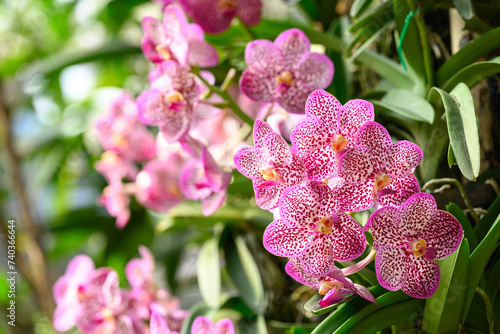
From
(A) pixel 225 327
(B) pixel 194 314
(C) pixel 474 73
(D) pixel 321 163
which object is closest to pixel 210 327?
(A) pixel 225 327

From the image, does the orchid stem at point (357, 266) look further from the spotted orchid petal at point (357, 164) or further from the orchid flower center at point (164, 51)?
the orchid flower center at point (164, 51)

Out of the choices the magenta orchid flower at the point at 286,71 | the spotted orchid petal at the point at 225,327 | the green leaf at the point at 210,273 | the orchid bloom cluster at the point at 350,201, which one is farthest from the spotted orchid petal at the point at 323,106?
the green leaf at the point at 210,273

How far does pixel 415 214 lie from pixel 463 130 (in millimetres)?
77

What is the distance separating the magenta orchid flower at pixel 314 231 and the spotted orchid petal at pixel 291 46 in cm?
18

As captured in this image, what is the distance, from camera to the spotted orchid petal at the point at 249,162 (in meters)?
0.37

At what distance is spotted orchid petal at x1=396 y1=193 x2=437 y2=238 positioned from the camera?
34cm

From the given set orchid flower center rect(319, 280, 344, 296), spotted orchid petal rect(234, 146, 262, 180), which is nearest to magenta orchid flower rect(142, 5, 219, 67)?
spotted orchid petal rect(234, 146, 262, 180)

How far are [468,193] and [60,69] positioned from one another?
2.18 feet

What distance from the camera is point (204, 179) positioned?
51 cm

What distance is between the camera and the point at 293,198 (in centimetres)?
34

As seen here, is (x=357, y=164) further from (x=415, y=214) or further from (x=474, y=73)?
(x=474, y=73)

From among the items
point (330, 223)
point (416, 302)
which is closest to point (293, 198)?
point (330, 223)

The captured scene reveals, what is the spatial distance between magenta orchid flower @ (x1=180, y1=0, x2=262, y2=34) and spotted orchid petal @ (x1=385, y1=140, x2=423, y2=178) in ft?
0.97

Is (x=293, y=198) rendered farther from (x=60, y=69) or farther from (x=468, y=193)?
(x=60, y=69)
